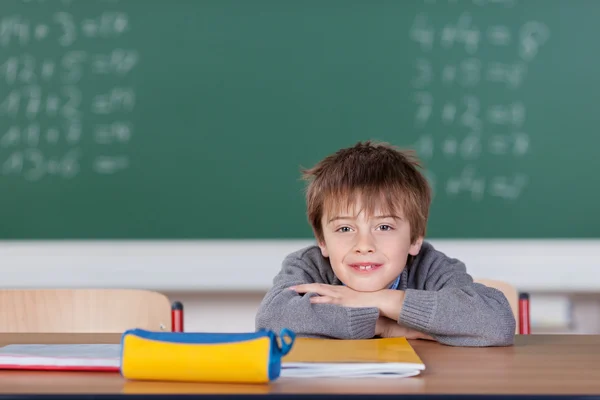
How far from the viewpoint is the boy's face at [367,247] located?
4.89 feet

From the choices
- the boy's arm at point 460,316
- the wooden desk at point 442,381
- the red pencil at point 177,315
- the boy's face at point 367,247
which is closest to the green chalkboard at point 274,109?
the red pencil at point 177,315

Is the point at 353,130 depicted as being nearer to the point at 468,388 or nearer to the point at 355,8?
the point at 355,8

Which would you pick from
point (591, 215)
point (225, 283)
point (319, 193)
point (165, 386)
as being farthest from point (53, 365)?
point (591, 215)

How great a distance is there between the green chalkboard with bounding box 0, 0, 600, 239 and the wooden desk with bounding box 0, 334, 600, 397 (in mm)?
1724

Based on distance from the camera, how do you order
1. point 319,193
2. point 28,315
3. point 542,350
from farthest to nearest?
point 28,315, point 319,193, point 542,350

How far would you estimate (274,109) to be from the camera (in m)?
2.95

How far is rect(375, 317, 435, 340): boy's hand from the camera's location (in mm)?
1407

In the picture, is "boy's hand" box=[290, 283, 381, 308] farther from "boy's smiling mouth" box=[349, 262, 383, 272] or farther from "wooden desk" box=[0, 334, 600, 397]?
"wooden desk" box=[0, 334, 600, 397]

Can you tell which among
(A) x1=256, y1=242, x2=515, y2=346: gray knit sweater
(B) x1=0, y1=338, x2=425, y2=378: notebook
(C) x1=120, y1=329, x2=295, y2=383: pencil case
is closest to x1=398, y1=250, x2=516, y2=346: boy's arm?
(A) x1=256, y1=242, x2=515, y2=346: gray knit sweater

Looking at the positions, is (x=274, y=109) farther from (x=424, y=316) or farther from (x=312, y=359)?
(x=312, y=359)

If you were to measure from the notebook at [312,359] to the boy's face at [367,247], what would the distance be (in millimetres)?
275

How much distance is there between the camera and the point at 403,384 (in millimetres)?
951

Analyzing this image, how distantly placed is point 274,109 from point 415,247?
1448mm

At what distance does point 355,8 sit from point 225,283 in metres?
1.08
